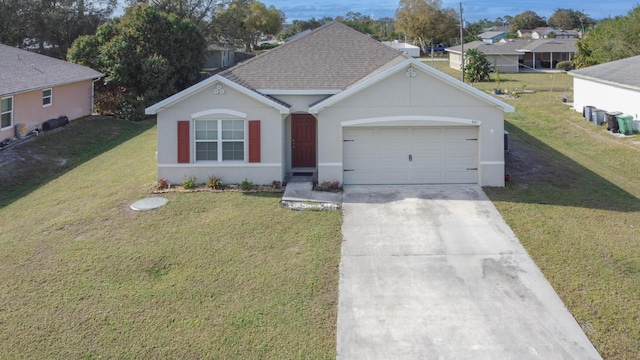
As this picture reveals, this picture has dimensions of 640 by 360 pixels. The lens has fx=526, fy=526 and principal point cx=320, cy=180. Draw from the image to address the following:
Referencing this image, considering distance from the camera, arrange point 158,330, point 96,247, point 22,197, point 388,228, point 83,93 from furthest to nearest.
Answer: point 83,93
point 22,197
point 388,228
point 96,247
point 158,330

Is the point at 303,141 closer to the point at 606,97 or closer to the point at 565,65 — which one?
the point at 606,97

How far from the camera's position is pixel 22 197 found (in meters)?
17.5

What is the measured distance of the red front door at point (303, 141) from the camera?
18141 millimetres

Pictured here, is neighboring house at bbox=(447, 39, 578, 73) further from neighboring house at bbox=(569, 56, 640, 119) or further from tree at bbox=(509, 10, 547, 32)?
tree at bbox=(509, 10, 547, 32)

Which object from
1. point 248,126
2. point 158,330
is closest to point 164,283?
point 158,330

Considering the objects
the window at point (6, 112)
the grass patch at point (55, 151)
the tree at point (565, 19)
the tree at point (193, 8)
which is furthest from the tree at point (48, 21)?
the tree at point (565, 19)

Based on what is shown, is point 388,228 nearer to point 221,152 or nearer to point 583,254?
point 583,254

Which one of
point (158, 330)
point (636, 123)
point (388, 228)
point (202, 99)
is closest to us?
point (158, 330)

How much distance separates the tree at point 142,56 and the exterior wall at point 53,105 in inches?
90.4

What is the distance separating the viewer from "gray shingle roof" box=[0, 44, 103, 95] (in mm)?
23391

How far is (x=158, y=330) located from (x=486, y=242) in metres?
7.72

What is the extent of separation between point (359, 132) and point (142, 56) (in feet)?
73.9

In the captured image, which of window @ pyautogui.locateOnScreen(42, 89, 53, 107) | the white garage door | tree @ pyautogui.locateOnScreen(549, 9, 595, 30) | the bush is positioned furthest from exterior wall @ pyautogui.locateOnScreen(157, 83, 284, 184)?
tree @ pyautogui.locateOnScreen(549, 9, 595, 30)

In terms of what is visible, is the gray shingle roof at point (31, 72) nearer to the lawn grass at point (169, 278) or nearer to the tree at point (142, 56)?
the tree at point (142, 56)
